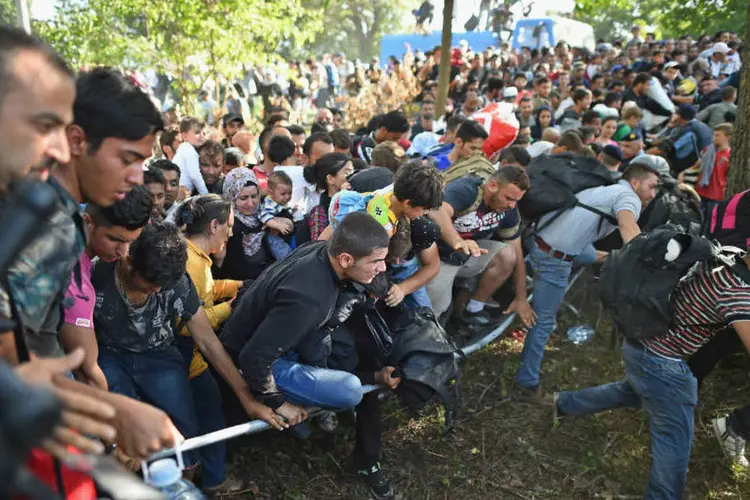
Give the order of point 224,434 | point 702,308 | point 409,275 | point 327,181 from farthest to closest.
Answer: point 327,181 < point 409,275 < point 702,308 < point 224,434

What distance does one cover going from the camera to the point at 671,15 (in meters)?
14.1

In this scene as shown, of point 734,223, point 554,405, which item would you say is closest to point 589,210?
point 734,223

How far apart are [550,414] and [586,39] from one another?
25757mm

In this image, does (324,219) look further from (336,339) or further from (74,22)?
(74,22)

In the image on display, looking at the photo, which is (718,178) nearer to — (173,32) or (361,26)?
(173,32)

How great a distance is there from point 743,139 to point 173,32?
7.99 meters

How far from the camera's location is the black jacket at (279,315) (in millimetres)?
2652

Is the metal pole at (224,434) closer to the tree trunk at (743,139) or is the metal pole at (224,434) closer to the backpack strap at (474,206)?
the backpack strap at (474,206)

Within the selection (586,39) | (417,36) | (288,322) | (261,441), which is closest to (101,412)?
(288,322)

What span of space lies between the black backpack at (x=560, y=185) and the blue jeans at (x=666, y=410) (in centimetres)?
141

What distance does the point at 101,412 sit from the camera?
44.0 inches

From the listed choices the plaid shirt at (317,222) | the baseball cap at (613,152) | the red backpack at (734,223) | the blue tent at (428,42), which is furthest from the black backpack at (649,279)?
the blue tent at (428,42)

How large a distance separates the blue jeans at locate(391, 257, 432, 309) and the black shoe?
39.5 inches

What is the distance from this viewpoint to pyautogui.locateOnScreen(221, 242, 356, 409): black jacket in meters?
2.65
